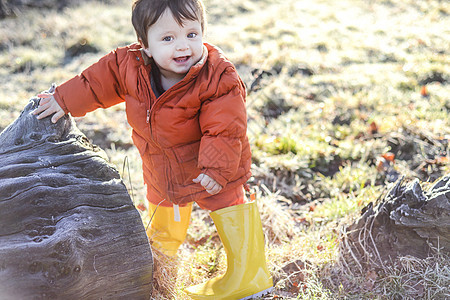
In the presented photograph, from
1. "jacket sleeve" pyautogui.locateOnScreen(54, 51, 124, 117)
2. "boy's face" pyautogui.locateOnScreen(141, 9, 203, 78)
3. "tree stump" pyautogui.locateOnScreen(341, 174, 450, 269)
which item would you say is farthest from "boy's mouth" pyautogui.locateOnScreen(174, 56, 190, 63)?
"tree stump" pyautogui.locateOnScreen(341, 174, 450, 269)

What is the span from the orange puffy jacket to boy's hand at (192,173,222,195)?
0.10 ft

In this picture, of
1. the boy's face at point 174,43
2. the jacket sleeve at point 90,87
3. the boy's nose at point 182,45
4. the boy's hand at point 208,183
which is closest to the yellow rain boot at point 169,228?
the boy's hand at point 208,183

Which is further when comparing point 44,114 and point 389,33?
point 389,33

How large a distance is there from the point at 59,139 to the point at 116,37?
6.20m

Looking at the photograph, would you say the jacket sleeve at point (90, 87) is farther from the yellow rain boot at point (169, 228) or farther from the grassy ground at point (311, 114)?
the yellow rain boot at point (169, 228)

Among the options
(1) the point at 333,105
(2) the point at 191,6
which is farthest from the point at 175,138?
(1) the point at 333,105

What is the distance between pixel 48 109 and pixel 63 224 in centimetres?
79

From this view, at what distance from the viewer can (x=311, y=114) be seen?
16.9 feet

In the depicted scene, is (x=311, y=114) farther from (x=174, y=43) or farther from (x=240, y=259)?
(x=174, y=43)

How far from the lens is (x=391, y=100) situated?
17.3 feet

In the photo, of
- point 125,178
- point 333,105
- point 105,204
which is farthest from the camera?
point 333,105

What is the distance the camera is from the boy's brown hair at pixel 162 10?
236 cm

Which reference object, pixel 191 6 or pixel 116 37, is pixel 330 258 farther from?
pixel 116 37

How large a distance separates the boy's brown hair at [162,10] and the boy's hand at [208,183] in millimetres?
886
